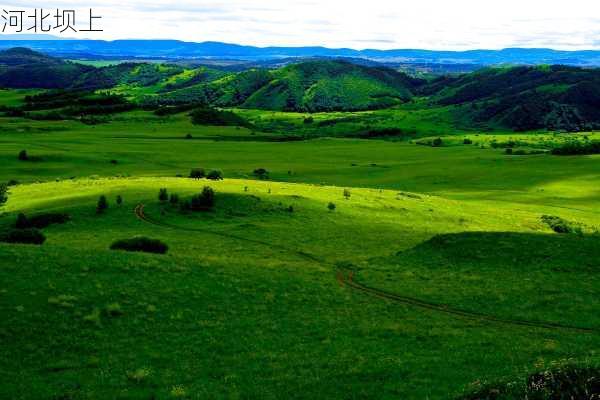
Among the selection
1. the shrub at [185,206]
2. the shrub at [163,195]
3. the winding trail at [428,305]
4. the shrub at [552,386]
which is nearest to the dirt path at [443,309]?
the winding trail at [428,305]

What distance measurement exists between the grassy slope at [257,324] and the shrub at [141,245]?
2627mm

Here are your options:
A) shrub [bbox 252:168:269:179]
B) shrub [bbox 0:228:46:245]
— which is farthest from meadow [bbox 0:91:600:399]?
shrub [bbox 252:168:269:179]

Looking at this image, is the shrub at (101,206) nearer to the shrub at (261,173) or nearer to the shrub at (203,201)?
the shrub at (203,201)

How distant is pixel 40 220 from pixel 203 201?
16.5 metres

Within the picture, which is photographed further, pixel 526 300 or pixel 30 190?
pixel 30 190

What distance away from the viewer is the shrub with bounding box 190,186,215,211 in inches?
2581

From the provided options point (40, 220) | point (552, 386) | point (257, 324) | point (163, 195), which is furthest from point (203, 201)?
point (552, 386)

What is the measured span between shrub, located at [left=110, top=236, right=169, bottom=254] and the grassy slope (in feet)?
8.62

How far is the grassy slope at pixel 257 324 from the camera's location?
23.0m

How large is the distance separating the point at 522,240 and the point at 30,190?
67.2 meters

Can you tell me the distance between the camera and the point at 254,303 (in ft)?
108

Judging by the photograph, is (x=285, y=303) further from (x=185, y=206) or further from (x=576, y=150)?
(x=576, y=150)

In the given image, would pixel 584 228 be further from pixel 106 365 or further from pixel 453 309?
pixel 106 365

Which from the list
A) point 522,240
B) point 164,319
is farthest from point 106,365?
point 522,240
